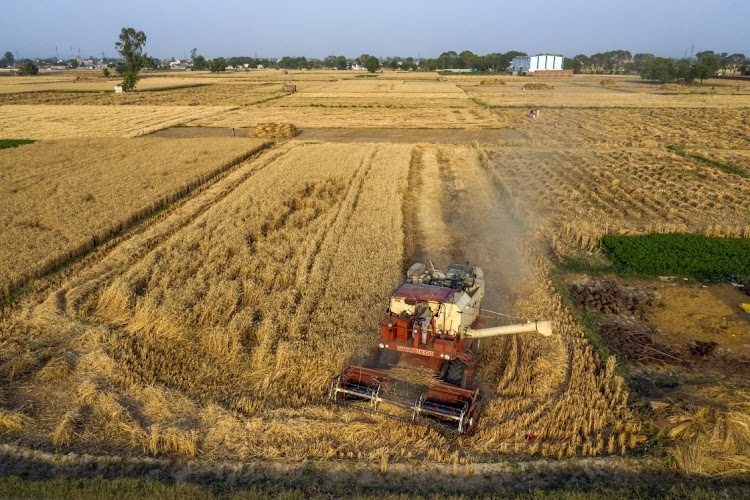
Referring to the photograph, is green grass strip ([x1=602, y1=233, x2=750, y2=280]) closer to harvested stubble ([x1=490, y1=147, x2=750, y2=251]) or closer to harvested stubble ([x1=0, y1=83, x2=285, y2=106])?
harvested stubble ([x1=490, y1=147, x2=750, y2=251])

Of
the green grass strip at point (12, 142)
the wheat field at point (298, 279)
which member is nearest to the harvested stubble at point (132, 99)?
the green grass strip at point (12, 142)

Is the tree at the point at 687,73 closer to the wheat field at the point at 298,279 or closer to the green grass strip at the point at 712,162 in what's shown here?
the wheat field at the point at 298,279

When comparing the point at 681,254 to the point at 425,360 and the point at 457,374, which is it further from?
the point at 425,360

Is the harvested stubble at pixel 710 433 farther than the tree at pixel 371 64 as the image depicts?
No

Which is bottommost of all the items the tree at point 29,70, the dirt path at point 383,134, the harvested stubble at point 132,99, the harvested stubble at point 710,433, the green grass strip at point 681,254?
the harvested stubble at point 710,433

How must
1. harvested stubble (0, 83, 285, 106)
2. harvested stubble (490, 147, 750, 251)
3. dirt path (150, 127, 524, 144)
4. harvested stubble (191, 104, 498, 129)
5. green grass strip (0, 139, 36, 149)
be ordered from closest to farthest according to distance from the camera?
harvested stubble (490, 147, 750, 251) → green grass strip (0, 139, 36, 149) → dirt path (150, 127, 524, 144) → harvested stubble (191, 104, 498, 129) → harvested stubble (0, 83, 285, 106)

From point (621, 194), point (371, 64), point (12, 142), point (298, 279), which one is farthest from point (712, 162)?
point (371, 64)

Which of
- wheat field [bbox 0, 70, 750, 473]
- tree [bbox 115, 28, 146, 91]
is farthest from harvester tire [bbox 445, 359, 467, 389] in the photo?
tree [bbox 115, 28, 146, 91]
